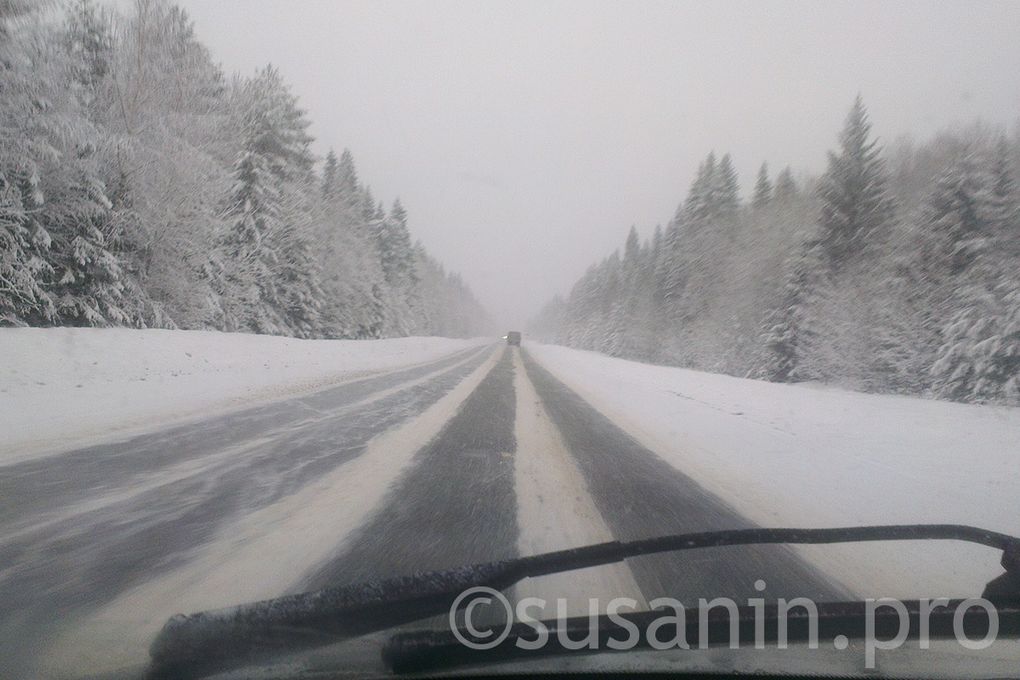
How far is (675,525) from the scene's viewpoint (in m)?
3.53

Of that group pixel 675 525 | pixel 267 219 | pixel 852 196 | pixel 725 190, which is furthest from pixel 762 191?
pixel 675 525

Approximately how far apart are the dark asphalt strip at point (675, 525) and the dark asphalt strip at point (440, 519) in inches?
32.2

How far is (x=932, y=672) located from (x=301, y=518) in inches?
134

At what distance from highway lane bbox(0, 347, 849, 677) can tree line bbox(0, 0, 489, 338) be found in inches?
458

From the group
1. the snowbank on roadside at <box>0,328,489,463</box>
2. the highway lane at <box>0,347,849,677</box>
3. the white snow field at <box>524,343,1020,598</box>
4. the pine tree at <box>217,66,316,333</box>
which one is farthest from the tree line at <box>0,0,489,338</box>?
the white snow field at <box>524,343,1020,598</box>

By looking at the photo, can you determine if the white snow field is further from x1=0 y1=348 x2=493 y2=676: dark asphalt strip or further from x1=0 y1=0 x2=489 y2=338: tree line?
x1=0 y1=0 x2=489 y2=338: tree line

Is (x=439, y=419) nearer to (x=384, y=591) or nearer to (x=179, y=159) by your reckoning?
(x=384, y=591)

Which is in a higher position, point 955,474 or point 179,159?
point 179,159

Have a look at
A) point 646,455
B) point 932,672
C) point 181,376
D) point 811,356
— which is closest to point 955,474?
point 646,455

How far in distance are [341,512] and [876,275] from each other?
70.8 ft

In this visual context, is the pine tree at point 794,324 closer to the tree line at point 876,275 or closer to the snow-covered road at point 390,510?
the tree line at point 876,275

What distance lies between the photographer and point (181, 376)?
10.8 metres

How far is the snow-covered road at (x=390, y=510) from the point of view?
2.42 m

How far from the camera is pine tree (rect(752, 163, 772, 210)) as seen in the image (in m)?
31.4
